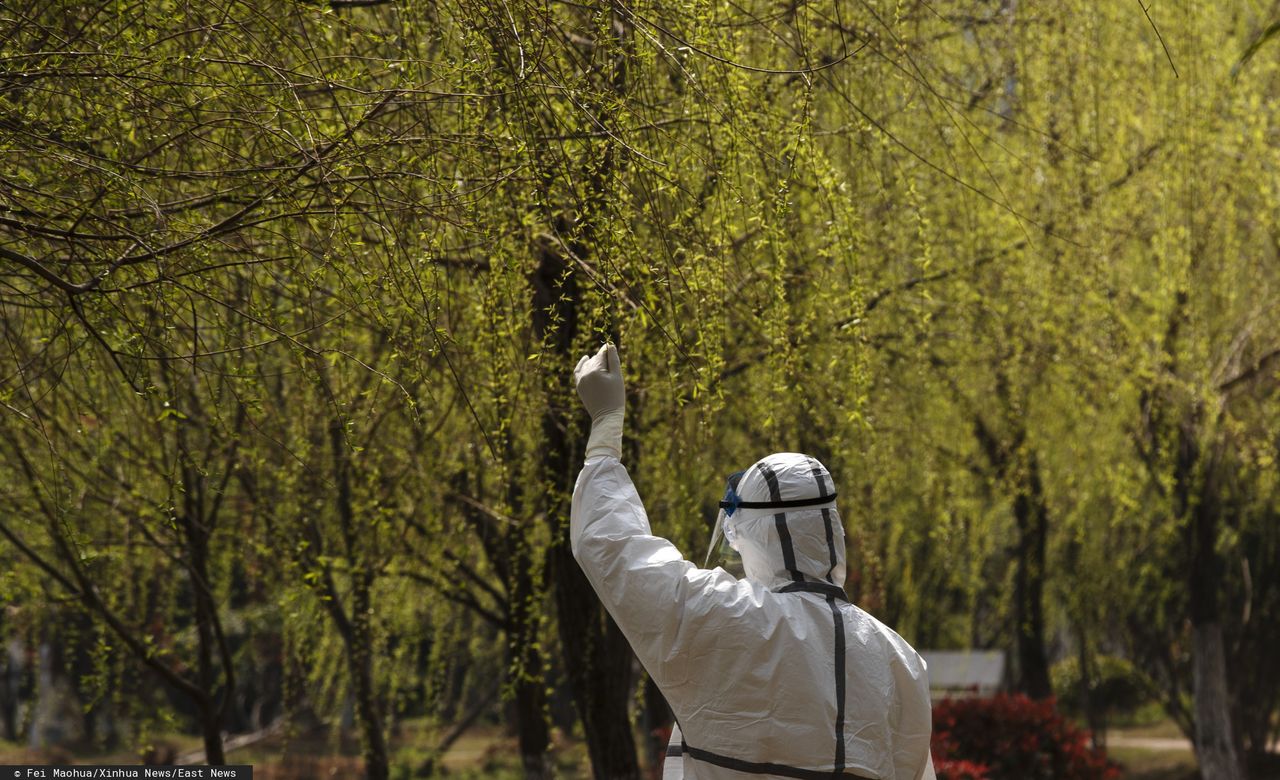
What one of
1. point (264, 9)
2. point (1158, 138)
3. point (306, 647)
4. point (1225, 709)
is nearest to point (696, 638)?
point (264, 9)

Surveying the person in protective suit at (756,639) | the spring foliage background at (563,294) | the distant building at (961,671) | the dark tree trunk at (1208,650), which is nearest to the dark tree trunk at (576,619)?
the spring foliage background at (563,294)

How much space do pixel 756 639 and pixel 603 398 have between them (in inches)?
24.4

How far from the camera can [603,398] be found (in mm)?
2885

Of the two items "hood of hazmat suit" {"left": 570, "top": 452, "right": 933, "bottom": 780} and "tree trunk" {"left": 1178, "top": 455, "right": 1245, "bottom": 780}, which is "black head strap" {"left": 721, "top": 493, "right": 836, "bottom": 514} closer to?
"hood of hazmat suit" {"left": 570, "top": 452, "right": 933, "bottom": 780}

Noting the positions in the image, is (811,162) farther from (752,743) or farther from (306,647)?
(306,647)

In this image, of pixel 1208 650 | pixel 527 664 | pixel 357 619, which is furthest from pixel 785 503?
pixel 1208 650

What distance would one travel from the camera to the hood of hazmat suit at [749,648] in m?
2.71

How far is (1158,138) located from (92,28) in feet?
19.5

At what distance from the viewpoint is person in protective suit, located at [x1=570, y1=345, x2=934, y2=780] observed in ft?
8.88

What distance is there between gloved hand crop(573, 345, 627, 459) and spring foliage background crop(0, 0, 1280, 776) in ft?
0.56

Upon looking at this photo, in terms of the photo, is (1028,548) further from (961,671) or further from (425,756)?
(425,756)

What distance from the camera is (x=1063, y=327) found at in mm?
6480

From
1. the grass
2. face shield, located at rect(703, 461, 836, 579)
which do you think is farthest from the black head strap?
the grass

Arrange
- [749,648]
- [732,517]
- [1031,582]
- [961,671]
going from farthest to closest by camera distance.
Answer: [961,671] < [1031,582] < [732,517] < [749,648]
